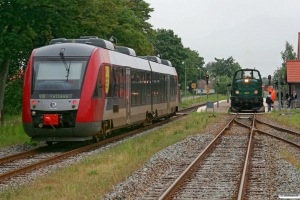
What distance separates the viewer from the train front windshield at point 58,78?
55.5ft

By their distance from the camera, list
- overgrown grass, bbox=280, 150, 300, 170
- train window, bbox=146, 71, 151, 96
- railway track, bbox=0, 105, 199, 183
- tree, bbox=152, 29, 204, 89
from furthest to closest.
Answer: tree, bbox=152, 29, 204, 89
train window, bbox=146, 71, 151, 96
overgrown grass, bbox=280, 150, 300, 170
railway track, bbox=0, 105, 199, 183

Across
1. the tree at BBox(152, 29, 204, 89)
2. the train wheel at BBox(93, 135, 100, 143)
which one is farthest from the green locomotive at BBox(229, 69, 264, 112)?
the tree at BBox(152, 29, 204, 89)

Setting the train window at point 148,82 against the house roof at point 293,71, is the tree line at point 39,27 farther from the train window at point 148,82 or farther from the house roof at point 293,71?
the house roof at point 293,71

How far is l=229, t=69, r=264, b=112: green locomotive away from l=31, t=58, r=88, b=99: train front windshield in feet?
90.4

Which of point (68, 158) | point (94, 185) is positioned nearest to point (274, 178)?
point (94, 185)

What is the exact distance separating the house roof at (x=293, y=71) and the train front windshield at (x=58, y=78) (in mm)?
37077

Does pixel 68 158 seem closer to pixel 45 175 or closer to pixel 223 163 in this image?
pixel 45 175

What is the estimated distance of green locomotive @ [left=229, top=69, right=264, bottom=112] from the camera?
4328 cm

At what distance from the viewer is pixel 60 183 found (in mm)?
11078

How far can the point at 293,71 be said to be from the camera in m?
53.5

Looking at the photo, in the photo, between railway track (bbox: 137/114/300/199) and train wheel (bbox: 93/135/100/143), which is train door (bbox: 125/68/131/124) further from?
railway track (bbox: 137/114/300/199)

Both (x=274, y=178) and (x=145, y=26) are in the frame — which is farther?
(x=145, y=26)

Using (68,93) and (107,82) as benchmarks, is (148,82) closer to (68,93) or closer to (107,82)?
(107,82)

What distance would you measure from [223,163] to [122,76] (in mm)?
7759
